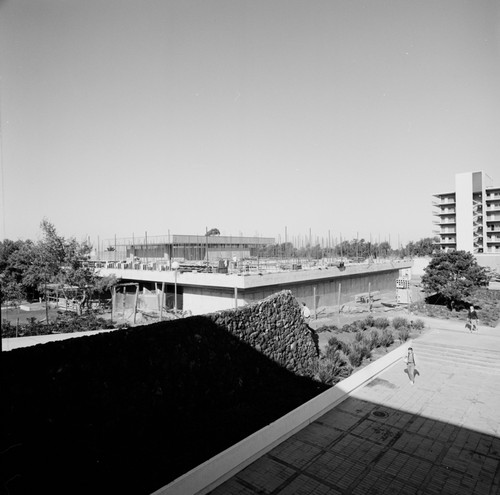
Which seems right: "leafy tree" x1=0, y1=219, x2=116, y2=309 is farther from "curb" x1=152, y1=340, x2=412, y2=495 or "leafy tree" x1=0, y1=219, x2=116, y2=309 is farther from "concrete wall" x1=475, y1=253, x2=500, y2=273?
"concrete wall" x1=475, y1=253, x2=500, y2=273

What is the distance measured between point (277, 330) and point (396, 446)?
216 inches

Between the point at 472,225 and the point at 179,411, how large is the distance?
238 feet

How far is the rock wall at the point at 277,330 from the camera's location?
38.2 ft

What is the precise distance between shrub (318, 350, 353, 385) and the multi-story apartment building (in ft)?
202

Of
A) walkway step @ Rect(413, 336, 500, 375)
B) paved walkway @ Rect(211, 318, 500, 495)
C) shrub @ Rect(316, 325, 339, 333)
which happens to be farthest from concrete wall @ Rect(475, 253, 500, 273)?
paved walkway @ Rect(211, 318, 500, 495)

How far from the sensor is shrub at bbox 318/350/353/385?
1277 cm

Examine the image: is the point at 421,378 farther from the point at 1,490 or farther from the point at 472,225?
the point at 472,225

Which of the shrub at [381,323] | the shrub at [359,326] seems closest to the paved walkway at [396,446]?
the shrub at [359,326]

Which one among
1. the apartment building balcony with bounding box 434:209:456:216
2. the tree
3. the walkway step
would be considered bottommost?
the walkway step

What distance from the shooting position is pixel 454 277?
24953 mm

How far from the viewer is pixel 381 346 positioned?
55.5ft

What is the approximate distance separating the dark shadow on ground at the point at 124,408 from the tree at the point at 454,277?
18.1 meters

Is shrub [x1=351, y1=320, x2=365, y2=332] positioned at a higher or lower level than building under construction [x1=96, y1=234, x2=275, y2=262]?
lower

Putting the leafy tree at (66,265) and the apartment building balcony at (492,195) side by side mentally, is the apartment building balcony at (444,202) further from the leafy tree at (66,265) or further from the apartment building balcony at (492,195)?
the leafy tree at (66,265)
